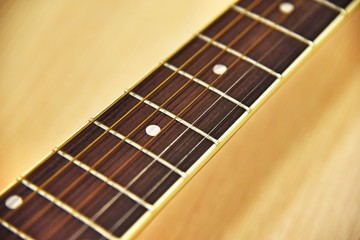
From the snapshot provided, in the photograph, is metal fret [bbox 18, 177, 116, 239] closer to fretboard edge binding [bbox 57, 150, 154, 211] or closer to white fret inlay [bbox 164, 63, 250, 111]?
fretboard edge binding [bbox 57, 150, 154, 211]

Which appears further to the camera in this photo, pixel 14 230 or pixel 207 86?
pixel 207 86

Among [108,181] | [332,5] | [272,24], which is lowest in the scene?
[108,181]

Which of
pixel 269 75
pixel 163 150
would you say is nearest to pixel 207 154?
pixel 163 150

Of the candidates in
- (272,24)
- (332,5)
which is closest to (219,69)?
(272,24)

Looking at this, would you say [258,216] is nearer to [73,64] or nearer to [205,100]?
[205,100]

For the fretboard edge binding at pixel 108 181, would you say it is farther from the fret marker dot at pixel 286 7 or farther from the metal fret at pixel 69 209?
the fret marker dot at pixel 286 7

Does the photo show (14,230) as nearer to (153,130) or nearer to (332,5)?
(153,130)
